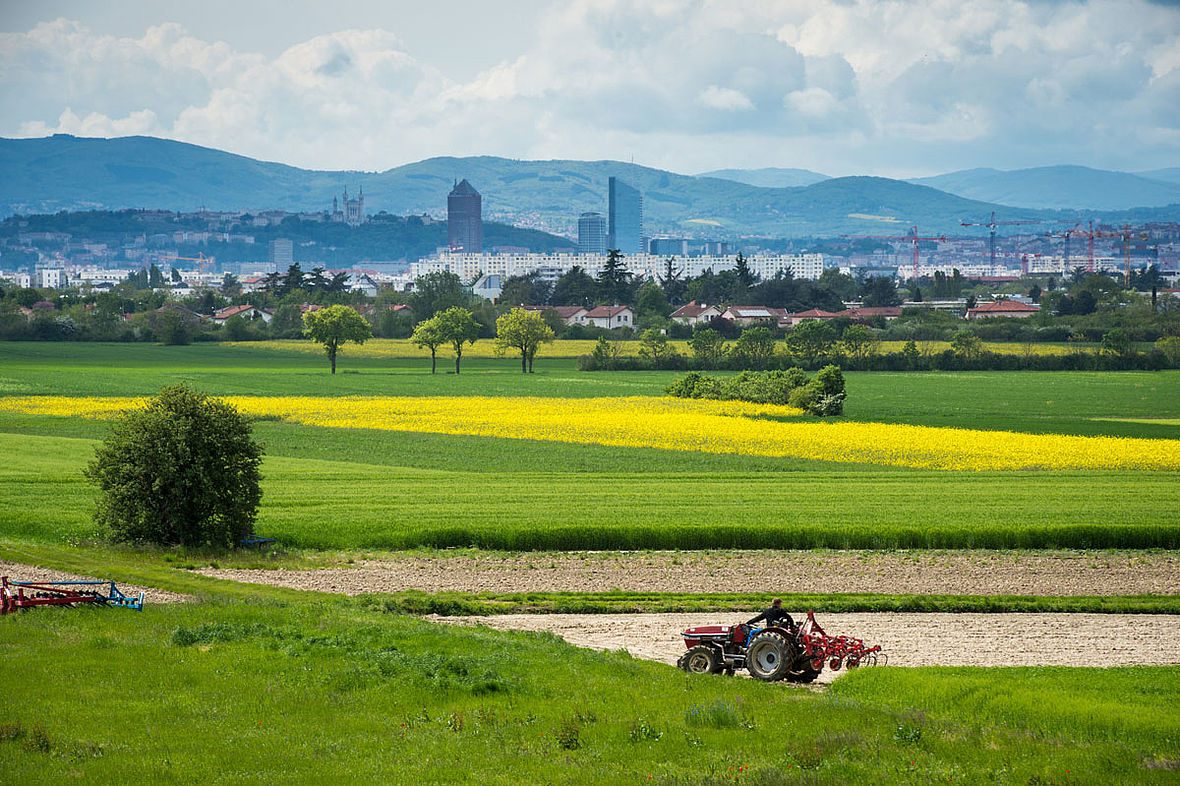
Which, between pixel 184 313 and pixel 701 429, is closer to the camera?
pixel 701 429

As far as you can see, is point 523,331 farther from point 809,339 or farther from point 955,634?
point 955,634

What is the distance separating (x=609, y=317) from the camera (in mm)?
169750

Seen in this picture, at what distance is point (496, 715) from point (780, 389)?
6160 cm

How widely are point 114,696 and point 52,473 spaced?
1144 inches

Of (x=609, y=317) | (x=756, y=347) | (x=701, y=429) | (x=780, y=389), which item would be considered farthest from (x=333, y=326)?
(x=609, y=317)

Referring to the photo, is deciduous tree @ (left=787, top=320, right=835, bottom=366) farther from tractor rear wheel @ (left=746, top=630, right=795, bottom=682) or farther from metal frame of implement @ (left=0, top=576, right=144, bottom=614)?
tractor rear wheel @ (left=746, top=630, right=795, bottom=682)

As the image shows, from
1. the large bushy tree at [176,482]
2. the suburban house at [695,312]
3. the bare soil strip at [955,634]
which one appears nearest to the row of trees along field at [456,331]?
the suburban house at [695,312]

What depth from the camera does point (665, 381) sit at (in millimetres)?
98500

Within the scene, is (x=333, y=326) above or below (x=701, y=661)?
above

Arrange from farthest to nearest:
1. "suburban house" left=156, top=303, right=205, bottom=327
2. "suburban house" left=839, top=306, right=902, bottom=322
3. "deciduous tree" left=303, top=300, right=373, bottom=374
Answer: "suburban house" left=839, top=306, right=902, bottom=322 → "suburban house" left=156, top=303, right=205, bottom=327 → "deciduous tree" left=303, top=300, right=373, bottom=374

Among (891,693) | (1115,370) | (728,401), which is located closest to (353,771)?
(891,693)

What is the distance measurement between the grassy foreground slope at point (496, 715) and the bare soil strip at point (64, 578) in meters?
3.25

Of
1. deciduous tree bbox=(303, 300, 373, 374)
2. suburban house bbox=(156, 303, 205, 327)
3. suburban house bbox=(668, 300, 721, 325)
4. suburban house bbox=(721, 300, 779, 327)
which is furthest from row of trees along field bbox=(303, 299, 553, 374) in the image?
suburban house bbox=(668, 300, 721, 325)

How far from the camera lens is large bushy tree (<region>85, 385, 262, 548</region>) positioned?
30.0 m
